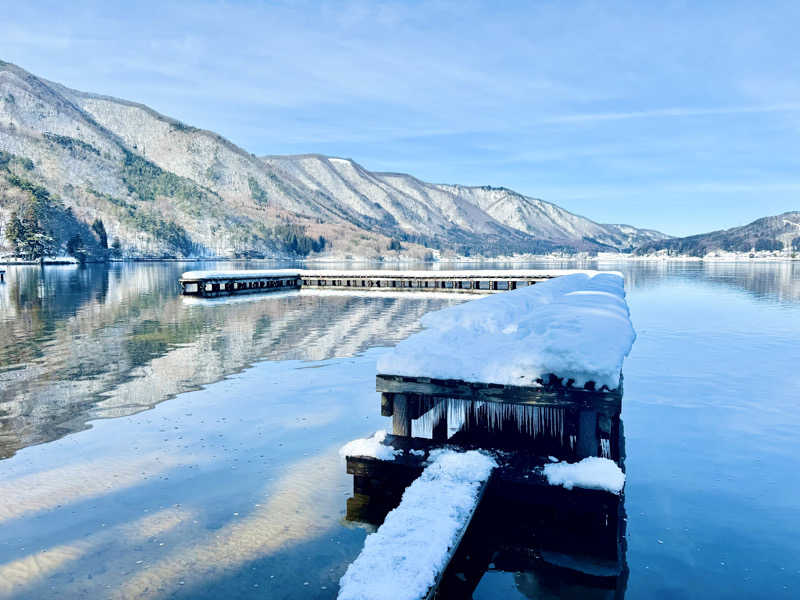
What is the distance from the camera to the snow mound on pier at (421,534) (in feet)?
15.7

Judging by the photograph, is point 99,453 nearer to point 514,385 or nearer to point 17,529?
point 17,529

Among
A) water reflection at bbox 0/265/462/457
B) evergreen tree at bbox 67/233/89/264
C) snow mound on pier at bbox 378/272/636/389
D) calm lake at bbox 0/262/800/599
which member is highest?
evergreen tree at bbox 67/233/89/264

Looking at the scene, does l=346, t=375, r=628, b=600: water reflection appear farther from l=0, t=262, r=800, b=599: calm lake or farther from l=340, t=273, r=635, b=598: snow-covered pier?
l=0, t=262, r=800, b=599: calm lake

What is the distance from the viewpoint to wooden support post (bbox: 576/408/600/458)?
7.68 m

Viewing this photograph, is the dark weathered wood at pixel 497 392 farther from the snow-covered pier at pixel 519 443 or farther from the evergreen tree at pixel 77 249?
the evergreen tree at pixel 77 249

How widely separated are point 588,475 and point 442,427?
2436mm

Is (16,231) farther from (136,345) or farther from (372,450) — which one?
(372,450)

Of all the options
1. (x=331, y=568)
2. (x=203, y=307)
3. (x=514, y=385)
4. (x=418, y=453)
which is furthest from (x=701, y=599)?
(x=203, y=307)

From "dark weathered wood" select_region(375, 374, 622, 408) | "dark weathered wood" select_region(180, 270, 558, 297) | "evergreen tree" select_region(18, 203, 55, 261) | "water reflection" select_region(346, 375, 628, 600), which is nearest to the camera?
"water reflection" select_region(346, 375, 628, 600)

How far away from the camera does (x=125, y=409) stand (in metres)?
13.6

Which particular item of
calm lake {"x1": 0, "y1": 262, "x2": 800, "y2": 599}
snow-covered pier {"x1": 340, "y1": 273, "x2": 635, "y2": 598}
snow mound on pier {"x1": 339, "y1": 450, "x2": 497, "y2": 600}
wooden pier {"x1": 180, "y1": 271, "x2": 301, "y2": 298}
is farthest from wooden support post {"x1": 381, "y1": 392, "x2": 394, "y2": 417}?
wooden pier {"x1": 180, "y1": 271, "x2": 301, "y2": 298}

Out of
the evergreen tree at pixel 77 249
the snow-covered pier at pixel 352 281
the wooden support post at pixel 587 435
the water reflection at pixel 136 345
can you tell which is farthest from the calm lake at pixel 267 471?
the evergreen tree at pixel 77 249

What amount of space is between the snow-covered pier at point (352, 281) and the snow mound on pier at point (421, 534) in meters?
49.3

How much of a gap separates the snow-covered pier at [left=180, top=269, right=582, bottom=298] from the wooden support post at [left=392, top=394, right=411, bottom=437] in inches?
1874
